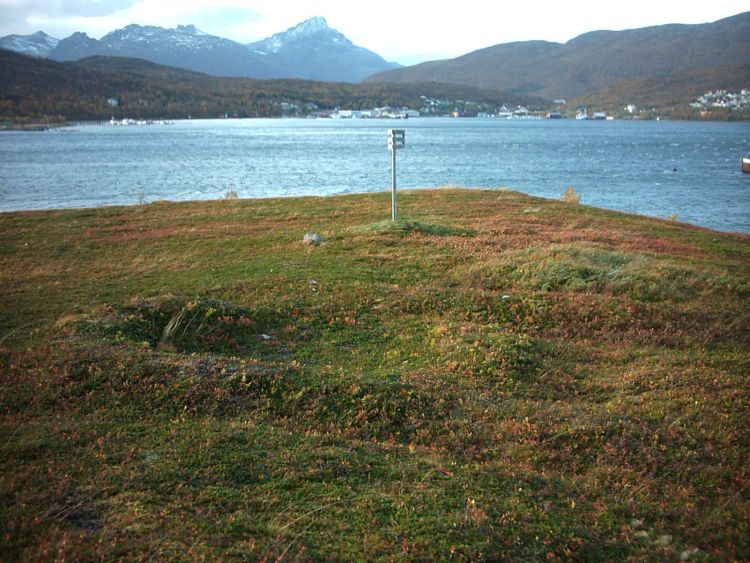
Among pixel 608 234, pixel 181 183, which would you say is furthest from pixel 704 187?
A: pixel 181 183

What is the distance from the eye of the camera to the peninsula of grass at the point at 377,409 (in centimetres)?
563

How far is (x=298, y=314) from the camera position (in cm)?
1167

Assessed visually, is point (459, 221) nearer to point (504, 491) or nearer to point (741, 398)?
point (741, 398)

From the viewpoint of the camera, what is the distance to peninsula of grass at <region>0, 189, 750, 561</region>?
5.63 metres

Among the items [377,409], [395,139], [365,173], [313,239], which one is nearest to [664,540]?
[377,409]

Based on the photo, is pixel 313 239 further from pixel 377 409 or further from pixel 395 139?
pixel 377 409

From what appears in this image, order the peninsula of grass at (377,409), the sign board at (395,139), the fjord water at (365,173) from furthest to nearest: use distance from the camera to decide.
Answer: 1. the fjord water at (365,173)
2. the sign board at (395,139)
3. the peninsula of grass at (377,409)

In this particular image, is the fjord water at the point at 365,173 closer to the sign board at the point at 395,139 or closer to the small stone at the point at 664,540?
the sign board at the point at 395,139

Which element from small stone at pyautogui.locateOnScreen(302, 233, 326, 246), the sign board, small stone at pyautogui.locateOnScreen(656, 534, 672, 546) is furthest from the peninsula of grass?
the sign board

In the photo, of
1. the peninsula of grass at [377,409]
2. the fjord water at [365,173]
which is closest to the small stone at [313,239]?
the peninsula of grass at [377,409]

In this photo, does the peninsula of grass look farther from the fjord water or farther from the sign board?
the fjord water

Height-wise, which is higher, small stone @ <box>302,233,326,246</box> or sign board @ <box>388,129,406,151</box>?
sign board @ <box>388,129,406,151</box>

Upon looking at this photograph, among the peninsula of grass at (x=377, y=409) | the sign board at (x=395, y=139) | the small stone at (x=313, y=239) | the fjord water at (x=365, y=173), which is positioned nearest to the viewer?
the peninsula of grass at (x=377, y=409)

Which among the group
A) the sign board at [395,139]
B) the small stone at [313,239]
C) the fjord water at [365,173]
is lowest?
the fjord water at [365,173]
